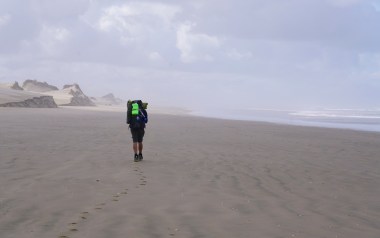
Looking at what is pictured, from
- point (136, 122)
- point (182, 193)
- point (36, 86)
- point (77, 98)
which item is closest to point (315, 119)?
point (136, 122)

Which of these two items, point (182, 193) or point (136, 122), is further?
point (136, 122)

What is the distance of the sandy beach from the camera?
5.66 m

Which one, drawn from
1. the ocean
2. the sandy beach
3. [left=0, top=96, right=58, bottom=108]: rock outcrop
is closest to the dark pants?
the sandy beach

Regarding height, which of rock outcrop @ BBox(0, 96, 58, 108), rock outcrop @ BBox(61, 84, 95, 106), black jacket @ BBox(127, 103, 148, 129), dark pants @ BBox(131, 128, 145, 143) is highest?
rock outcrop @ BBox(61, 84, 95, 106)

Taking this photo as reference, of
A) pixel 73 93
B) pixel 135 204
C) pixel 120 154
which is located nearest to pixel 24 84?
pixel 73 93

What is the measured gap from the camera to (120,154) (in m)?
12.8

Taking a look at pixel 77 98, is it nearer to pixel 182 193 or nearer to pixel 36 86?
pixel 36 86

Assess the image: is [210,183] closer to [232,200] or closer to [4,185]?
[232,200]

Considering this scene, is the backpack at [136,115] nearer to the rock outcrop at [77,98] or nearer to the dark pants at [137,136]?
the dark pants at [137,136]

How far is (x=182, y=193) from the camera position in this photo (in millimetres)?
7703

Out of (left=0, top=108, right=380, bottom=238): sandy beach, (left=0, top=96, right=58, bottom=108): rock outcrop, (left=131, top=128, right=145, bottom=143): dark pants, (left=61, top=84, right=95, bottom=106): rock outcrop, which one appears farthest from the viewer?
(left=61, top=84, right=95, bottom=106): rock outcrop

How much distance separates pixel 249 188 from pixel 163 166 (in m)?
2.94

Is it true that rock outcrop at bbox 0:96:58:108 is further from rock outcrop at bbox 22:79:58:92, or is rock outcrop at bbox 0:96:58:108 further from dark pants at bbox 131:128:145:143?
rock outcrop at bbox 22:79:58:92

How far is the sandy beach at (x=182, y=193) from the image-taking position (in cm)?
566
